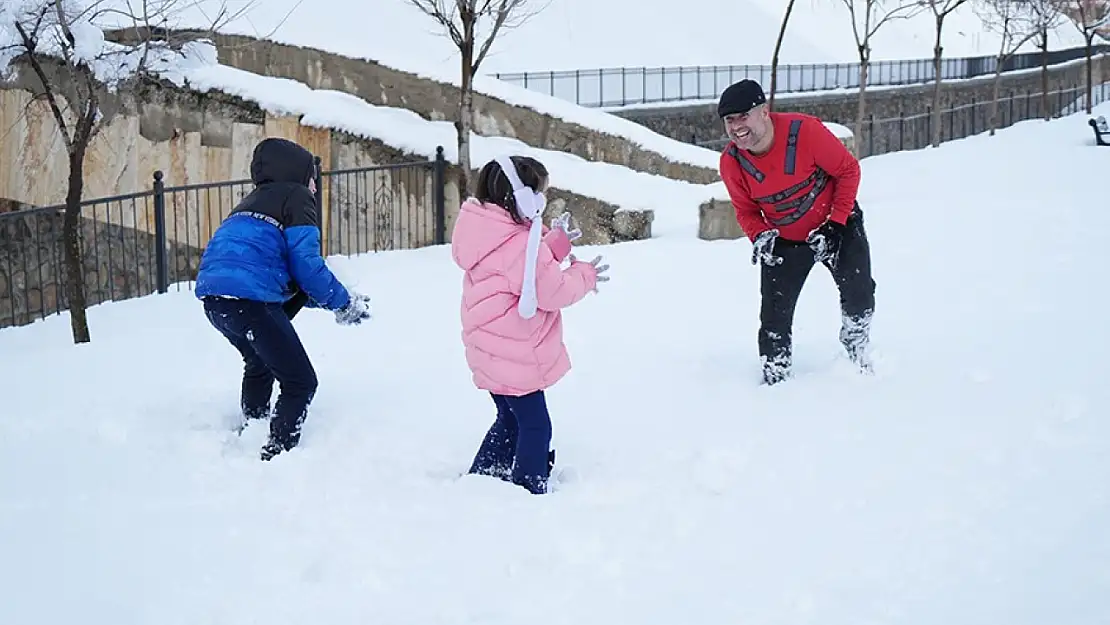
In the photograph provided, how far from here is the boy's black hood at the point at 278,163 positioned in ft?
16.6

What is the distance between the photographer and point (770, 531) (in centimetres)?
427

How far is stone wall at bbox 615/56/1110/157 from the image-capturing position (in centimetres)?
2100

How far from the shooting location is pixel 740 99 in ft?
17.9

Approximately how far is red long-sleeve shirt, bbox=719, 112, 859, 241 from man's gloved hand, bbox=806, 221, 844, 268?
0.16ft

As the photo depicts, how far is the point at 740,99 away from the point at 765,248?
783mm

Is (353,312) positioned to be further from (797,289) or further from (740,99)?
(797,289)

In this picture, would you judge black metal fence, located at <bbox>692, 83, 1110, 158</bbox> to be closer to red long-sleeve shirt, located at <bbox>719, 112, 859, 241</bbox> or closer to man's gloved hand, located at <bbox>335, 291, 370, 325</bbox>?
red long-sleeve shirt, located at <bbox>719, 112, 859, 241</bbox>

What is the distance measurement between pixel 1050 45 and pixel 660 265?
55.9 m

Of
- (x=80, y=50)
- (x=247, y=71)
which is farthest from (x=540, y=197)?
(x=247, y=71)

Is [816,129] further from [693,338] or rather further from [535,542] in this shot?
[535,542]

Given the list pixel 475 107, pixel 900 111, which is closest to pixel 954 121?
pixel 900 111

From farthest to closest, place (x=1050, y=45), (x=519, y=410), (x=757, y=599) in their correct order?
(x=1050, y=45)
(x=519, y=410)
(x=757, y=599)

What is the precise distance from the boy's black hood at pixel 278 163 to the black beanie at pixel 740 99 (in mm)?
1871

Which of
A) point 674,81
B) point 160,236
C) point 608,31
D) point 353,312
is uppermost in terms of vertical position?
point 608,31
